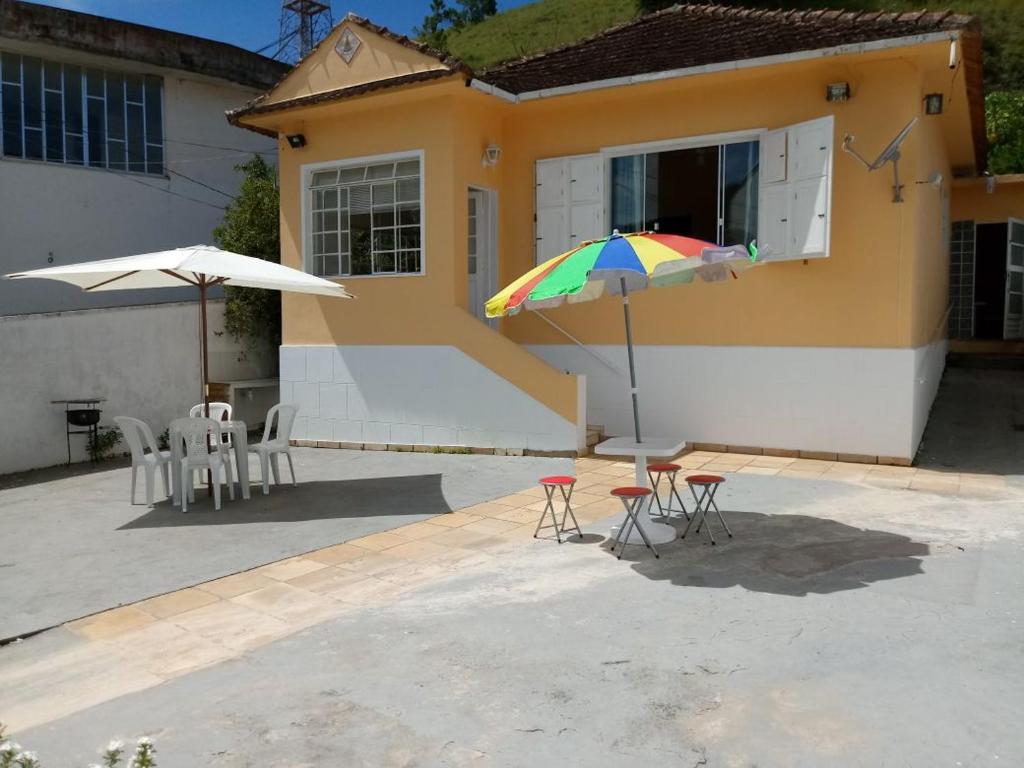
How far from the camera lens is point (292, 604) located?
473 cm

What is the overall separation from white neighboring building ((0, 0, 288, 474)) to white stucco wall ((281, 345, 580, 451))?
2.07 meters

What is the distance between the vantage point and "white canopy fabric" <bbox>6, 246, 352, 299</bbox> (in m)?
6.87

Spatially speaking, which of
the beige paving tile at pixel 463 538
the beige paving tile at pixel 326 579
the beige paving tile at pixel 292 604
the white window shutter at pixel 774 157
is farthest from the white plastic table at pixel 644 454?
the white window shutter at pixel 774 157

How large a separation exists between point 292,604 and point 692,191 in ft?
23.2

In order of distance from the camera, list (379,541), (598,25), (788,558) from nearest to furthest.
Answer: (788,558)
(379,541)
(598,25)

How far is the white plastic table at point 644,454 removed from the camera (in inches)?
219

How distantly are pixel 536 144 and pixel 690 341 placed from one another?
3340 millimetres

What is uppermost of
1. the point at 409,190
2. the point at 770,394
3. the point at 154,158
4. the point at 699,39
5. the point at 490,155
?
the point at 699,39

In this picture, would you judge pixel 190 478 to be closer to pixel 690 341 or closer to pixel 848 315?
pixel 690 341

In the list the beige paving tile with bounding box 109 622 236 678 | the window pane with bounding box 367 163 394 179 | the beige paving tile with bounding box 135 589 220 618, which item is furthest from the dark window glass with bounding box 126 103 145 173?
the beige paving tile with bounding box 109 622 236 678

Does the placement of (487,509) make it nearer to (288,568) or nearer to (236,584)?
(288,568)

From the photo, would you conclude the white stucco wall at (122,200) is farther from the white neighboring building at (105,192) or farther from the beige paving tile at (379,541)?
the beige paving tile at (379,541)

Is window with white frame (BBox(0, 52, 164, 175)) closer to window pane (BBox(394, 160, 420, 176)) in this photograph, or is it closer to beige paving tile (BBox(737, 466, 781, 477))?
window pane (BBox(394, 160, 420, 176))

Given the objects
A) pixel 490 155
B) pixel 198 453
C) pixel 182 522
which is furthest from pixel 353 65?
pixel 182 522
